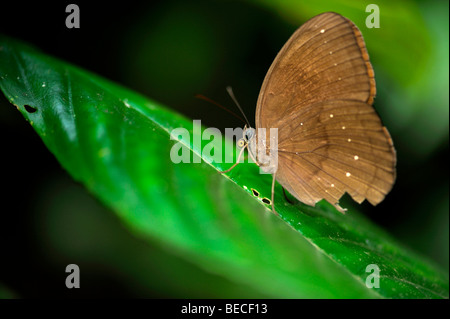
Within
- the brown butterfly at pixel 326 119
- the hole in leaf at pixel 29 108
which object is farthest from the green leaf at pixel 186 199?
the brown butterfly at pixel 326 119

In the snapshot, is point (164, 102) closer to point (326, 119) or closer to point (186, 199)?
point (186, 199)

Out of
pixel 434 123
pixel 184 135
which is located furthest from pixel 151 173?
pixel 434 123

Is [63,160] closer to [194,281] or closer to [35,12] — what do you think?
[194,281]

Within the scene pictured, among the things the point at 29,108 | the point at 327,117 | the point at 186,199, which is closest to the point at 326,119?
the point at 327,117

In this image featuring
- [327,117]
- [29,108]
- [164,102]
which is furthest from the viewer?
[164,102]

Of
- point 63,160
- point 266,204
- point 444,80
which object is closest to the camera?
point 266,204
